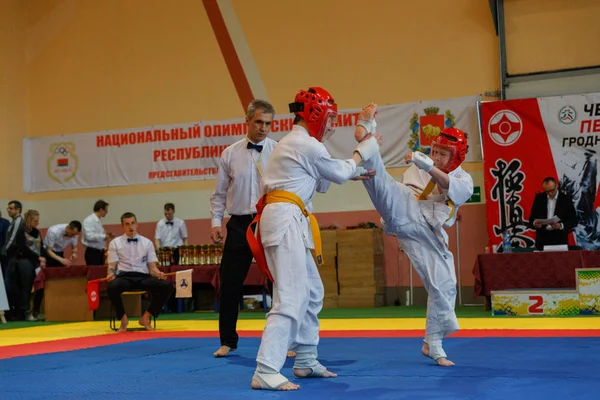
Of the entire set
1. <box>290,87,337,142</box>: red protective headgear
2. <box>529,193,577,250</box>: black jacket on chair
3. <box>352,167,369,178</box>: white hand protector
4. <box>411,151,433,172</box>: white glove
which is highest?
<box>290,87,337,142</box>: red protective headgear

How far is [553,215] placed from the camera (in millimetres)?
10484

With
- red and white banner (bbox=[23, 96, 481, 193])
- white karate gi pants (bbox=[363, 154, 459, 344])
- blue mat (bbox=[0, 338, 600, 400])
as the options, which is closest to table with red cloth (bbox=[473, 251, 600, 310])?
Result: red and white banner (bbox=[23, 96, 481, 193])

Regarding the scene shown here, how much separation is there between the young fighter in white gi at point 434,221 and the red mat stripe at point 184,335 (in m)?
2.10

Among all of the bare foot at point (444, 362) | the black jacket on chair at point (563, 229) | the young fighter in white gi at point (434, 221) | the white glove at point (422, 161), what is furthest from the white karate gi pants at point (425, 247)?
the black jacket on chair at point (563, 229)

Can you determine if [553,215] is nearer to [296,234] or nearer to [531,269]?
[531,269]

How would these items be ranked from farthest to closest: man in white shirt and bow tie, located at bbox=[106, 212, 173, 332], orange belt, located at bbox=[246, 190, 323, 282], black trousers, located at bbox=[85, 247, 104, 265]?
black trousers, located at bbox=[85, 247, 104, 265]
man in white shirt and bow tie, located at bbox=[106, 212, 173, 332]
orange belt, located at bbox=[246, 190, 323, 282]

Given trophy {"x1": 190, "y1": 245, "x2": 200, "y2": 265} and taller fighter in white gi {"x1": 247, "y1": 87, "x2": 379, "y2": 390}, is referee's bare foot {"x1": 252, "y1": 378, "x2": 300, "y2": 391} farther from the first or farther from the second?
trophy {"x1": 190, "y1": 245, "x2": 200, "y2": 265}

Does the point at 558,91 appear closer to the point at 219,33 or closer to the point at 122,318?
the point at 219,33

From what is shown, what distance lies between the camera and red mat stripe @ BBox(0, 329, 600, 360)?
22.3ft

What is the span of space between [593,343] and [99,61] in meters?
11.5

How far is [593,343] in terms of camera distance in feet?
19.3

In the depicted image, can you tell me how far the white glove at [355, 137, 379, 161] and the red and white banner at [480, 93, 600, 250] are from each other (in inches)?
313

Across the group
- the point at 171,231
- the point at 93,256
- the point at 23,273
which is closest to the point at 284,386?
the point at 23,273

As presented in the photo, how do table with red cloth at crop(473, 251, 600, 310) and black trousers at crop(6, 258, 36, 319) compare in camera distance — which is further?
black trousers at crop(6, 258, 36, 319)
